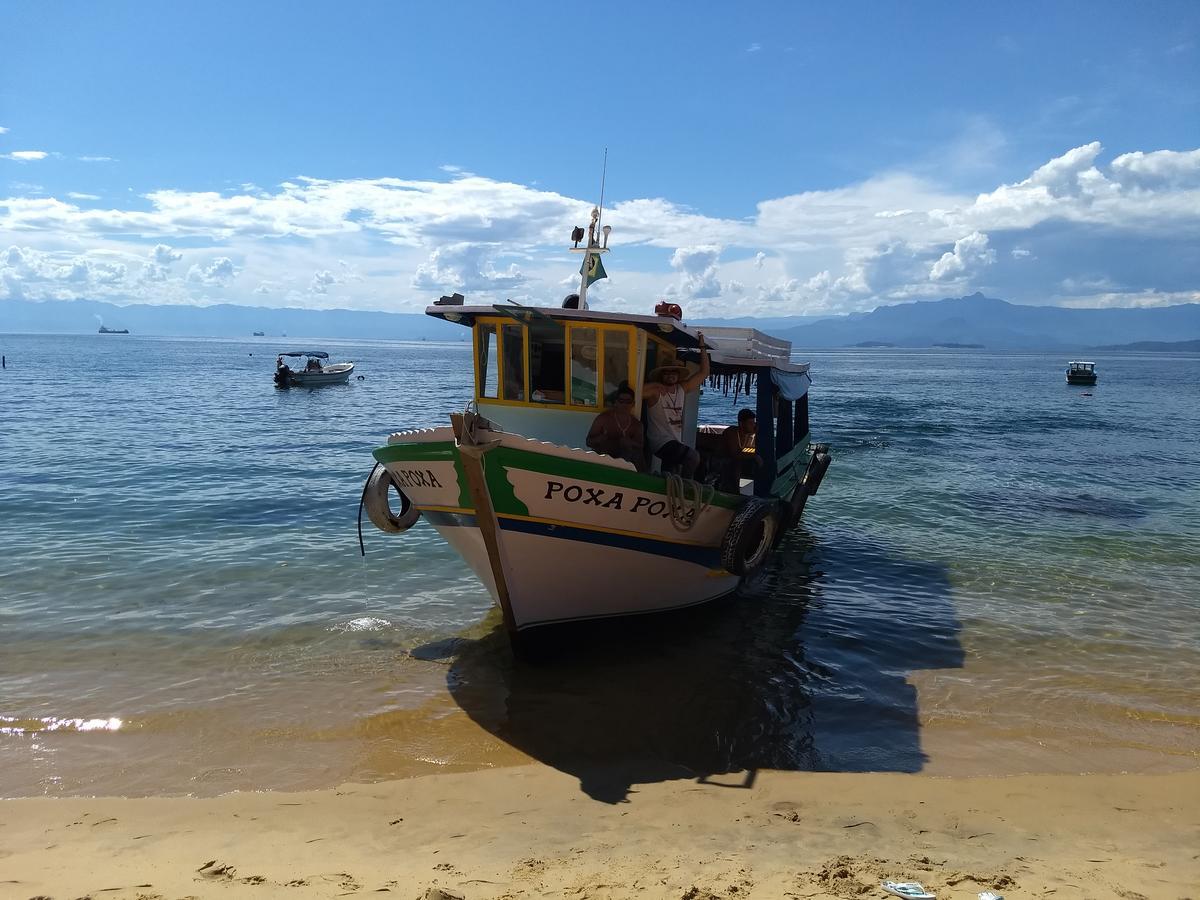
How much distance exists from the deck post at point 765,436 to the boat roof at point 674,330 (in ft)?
0.96

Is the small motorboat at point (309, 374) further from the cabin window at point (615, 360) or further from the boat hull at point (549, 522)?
the boat hull at point (549, 522)

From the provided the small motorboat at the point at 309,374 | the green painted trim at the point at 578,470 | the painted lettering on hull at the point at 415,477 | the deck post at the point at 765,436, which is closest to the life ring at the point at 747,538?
the green painted trim at the point at 578,470

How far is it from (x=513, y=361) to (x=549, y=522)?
101 inches

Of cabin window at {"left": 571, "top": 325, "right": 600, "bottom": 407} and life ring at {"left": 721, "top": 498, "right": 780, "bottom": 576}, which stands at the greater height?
cabin window at {"left": 571, "top": 325, "right": 600, "bottom": 407}

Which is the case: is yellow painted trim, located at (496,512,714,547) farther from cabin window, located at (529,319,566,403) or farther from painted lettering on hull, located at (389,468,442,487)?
cabin window, located at (529,319,566,403)

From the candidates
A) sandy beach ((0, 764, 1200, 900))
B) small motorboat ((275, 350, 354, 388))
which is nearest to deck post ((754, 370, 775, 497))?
sandy beach ((0, 764, 1200, 900))

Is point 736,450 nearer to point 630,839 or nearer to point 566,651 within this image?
point 566,651

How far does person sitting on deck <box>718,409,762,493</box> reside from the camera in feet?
37.9

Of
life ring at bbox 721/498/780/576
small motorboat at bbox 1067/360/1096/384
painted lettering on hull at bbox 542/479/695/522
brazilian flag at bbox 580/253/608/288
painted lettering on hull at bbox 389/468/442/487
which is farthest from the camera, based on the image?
small motorboat at bbox 1067/360/1096/384

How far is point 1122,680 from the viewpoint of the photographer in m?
8.77

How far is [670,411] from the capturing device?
991 cm

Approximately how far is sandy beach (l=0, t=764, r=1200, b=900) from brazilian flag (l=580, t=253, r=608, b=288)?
6834 millimetres

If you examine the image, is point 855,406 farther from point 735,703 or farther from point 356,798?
point 356,798

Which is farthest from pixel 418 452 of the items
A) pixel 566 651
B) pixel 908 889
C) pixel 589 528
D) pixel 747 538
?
pixel 908 889
